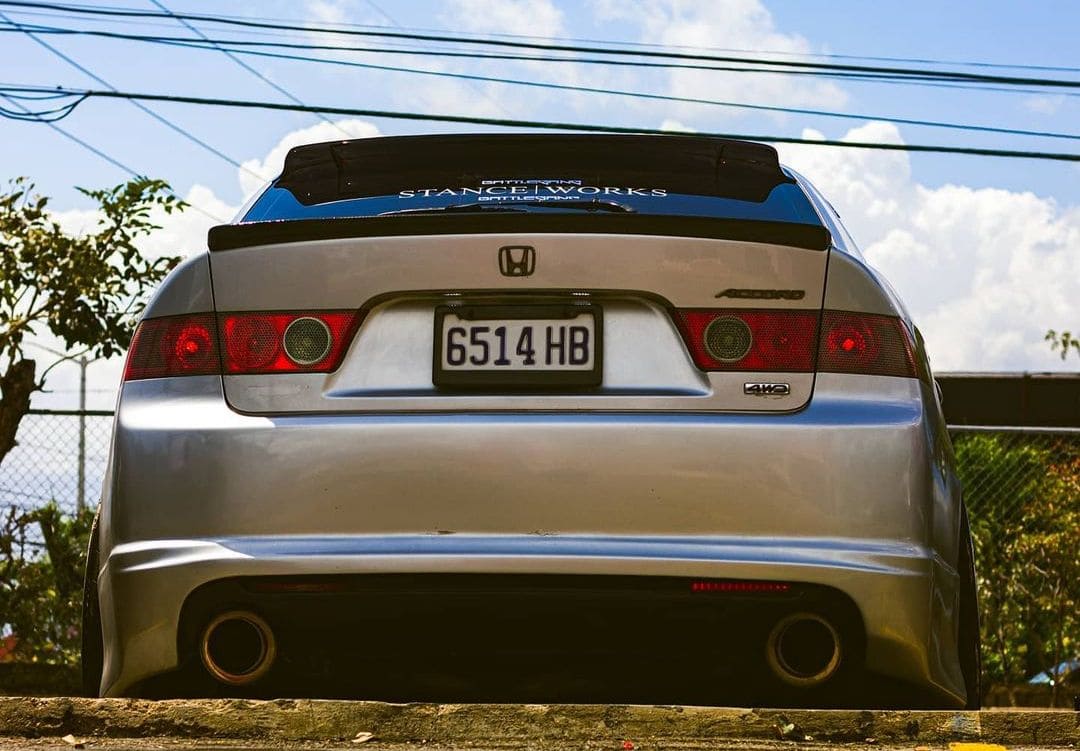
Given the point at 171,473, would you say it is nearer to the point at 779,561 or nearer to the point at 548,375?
the point at 548,375

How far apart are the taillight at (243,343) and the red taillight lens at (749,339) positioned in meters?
0.75

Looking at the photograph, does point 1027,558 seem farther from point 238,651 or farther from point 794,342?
point 238,651

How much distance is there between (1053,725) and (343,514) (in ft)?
5.37

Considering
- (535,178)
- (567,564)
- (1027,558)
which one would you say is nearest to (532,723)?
(567,564)

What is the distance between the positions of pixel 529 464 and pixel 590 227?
0.54 meters

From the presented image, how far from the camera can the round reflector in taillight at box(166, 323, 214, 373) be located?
10.9 feet

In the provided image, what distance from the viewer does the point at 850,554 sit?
3088mm

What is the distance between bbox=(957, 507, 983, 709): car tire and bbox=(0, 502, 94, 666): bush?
748 centimetres

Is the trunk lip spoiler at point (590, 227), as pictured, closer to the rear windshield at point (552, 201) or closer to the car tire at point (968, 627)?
the rear windshield at point (552, 201)

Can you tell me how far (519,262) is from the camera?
3.21 meters

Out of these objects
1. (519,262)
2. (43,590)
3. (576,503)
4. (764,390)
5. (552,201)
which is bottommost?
(43,590)

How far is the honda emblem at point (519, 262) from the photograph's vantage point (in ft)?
10.5

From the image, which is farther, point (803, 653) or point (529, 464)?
point (803, 653)

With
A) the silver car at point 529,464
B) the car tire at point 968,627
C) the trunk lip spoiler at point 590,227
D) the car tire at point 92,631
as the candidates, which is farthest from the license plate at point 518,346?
the car tire at point 968,627
